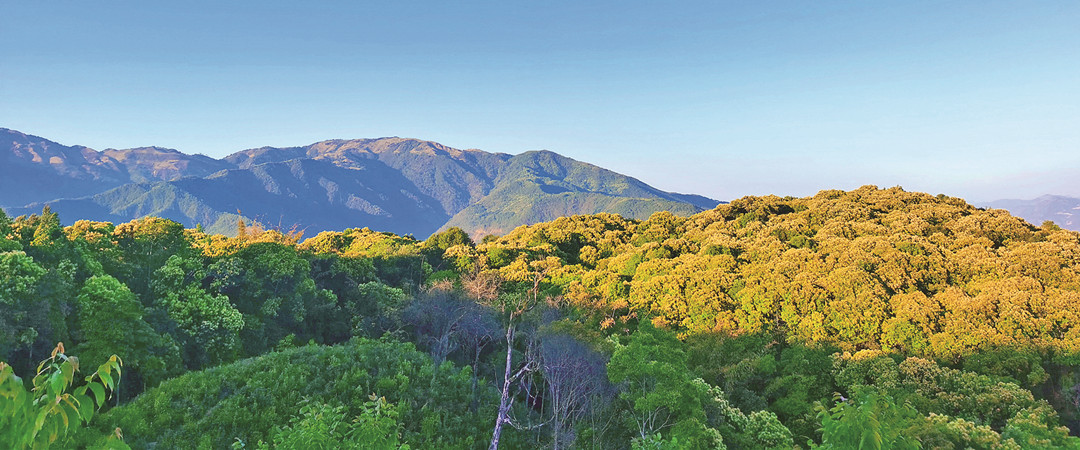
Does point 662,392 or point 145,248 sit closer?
point 662,392

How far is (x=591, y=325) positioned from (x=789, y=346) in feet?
38.5

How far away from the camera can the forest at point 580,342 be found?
777 inches

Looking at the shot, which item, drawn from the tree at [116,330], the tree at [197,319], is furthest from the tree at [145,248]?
the tree at [116,330]

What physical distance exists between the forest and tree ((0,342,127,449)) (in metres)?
5.68

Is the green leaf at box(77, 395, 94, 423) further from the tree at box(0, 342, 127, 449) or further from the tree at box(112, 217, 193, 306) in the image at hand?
the tree at box(112, 217, 193, 306)

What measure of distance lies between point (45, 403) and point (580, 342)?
24503 millimetres

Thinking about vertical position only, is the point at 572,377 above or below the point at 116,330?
below

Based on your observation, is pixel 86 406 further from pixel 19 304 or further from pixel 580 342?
pixel 580 342

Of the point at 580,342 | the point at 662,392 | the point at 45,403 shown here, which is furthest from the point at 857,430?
the point at 580,342

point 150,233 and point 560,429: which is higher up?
point 150,233

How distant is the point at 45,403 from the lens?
4328mm

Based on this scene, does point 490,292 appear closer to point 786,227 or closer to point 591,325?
point 591,325

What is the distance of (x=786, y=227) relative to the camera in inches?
1919

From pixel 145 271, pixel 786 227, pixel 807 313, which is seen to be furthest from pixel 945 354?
pixel 145 271
